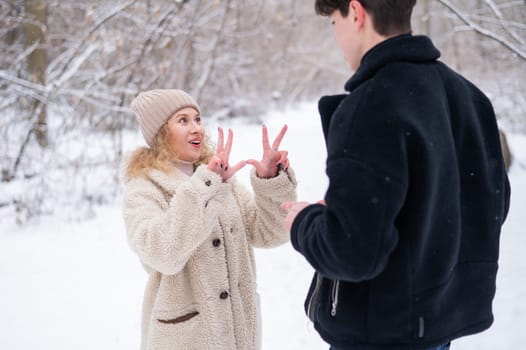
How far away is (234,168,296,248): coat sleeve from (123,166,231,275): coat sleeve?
0.23 meters

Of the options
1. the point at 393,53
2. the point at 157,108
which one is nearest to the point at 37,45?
the point at 157,108

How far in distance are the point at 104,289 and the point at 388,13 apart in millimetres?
4250

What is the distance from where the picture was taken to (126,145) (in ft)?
26.7

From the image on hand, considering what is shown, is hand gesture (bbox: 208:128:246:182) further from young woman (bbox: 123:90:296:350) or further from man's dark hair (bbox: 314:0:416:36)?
man's dark hair (bbox: 314:0:416:36)

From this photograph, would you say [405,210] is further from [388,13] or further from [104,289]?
[104,289]

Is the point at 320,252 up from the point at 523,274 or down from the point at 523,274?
up

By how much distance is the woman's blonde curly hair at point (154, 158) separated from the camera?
1998 mm

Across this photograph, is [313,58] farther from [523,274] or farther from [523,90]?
[523,274]

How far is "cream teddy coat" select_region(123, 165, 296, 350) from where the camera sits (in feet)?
5.48

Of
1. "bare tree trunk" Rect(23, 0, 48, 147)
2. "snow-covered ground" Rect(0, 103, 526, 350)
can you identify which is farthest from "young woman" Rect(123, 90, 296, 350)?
"bare tree trunk" Rect(23, 0, 48, 147)

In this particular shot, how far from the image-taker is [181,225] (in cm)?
166

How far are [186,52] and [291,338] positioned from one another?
23.6ft

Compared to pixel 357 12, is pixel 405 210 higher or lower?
lower

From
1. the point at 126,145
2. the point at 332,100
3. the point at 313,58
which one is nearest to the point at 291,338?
the point at 332,100
